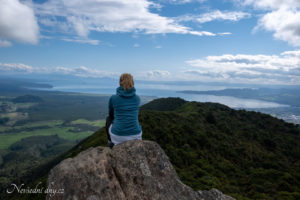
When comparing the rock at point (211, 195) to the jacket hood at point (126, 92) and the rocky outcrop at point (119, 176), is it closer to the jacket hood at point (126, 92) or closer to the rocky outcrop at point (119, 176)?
the rocky outcrop at point (119, 176)

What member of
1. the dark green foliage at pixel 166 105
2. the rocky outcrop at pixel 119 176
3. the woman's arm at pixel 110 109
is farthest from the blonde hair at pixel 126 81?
the dark green foliage at pixel 166 105

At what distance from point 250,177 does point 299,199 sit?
6.26 m

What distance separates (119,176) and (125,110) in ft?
9.42

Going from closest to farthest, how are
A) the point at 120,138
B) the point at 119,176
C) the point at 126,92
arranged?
the point at 119,176
the point at 126,92
the point at 120,138

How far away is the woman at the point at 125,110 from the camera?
30.0 ft

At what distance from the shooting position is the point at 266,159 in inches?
1282

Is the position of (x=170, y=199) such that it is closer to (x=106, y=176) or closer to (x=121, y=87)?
(x=106, y=176)

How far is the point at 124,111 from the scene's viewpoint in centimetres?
927

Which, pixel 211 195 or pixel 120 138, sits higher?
pixel 120 138

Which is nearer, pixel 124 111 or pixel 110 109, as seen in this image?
pixel 124 111

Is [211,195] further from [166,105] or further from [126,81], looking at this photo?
[166,105]

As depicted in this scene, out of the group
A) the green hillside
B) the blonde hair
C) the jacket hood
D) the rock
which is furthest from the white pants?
the green hillside

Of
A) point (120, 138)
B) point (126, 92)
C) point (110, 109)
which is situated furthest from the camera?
point (110, 109)

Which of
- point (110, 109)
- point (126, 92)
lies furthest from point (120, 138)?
point (126, 92)
